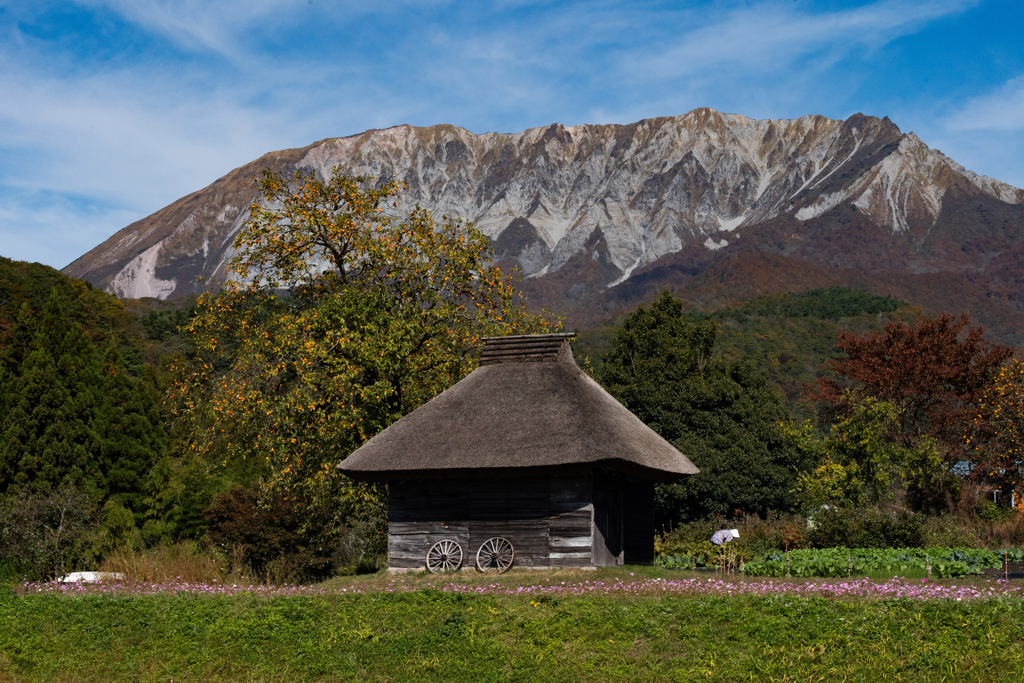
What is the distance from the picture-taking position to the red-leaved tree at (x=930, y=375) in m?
35.5

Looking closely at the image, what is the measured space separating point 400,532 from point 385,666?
9.47 m

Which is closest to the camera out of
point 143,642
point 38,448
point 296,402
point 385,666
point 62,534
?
point 385,666

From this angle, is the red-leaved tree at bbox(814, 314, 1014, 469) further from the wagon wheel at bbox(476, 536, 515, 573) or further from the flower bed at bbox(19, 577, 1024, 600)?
the flower bed at bbox(19, 577, 1024, 600)

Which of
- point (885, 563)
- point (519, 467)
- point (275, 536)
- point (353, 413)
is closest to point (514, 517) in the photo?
point (519, 467)

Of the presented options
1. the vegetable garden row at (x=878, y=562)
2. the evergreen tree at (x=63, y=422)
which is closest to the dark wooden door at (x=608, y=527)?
the vegetable garden row at (x=878, y=562)

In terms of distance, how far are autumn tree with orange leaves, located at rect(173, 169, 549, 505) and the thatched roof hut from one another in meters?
2.47

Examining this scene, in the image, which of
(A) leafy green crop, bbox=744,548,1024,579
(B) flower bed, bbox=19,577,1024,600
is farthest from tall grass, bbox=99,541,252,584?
(A) leafy green crop, bbox=744,548,1024,579

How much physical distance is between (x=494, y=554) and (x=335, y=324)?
793 centimetres

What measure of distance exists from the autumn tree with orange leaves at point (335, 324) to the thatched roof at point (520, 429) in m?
2.25

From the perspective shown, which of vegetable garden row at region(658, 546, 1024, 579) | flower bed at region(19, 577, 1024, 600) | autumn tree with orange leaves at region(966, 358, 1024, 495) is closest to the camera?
flower bed at region(19, 577, 1024, 600)

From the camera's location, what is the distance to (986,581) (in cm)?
1714

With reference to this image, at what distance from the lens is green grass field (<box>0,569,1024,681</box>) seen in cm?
1223

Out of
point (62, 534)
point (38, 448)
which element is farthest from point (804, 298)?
point (62, 534)

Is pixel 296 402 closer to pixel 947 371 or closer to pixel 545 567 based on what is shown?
pixel 545 567
